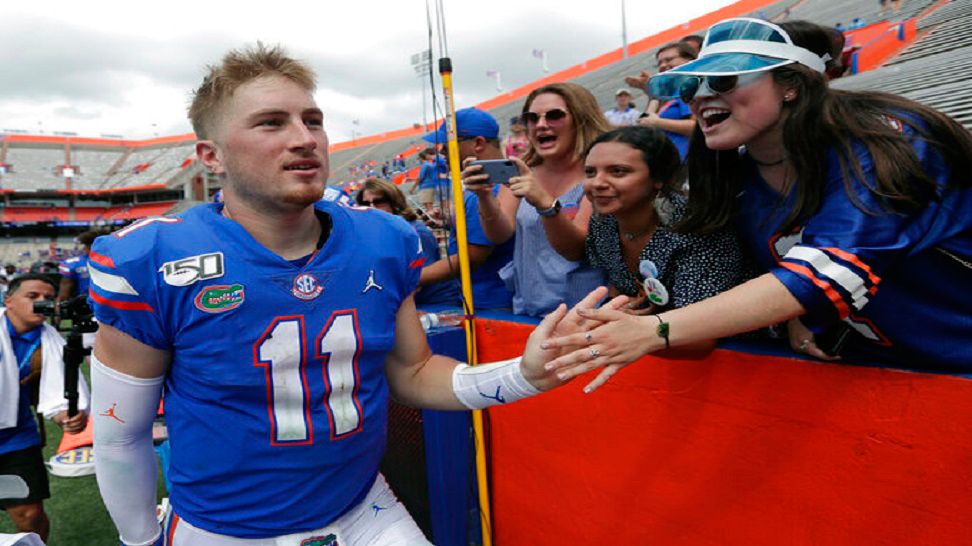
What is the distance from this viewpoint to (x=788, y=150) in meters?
1.44

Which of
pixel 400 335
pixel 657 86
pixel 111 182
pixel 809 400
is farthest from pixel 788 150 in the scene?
pixel 111 182

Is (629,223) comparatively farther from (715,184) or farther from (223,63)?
(223,63)

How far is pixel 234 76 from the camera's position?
158 centimetres

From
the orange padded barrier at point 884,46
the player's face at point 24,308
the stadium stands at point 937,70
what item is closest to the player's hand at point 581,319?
the player's face at point 24,308

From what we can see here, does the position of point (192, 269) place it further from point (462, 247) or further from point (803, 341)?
point (803, 341)

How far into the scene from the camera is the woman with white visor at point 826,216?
4.16 ft

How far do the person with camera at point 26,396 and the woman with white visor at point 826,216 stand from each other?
125 inches

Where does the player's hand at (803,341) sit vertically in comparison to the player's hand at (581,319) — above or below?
below

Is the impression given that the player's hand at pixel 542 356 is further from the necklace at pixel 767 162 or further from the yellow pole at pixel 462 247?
the yellow pole at pixel 462 247

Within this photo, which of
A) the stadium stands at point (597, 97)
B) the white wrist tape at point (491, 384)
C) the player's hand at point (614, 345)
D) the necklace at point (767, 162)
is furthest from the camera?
the stadium stands at point (597, 97)

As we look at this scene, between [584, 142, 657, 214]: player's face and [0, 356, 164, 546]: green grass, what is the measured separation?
3.74 m

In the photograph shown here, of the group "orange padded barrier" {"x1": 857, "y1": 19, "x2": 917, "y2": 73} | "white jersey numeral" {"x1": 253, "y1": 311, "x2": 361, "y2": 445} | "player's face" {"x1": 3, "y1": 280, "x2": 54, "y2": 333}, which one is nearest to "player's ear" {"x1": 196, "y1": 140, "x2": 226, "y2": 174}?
"white jersey numeral" {"x1": 253, "y1": 311, "x2": 361, "y2": 445}

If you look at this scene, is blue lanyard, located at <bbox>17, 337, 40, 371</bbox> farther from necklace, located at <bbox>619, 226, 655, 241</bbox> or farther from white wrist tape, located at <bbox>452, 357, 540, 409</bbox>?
necklace, located at <bbox>619, 226, 655, 241</bbox>

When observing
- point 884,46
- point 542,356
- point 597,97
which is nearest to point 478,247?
point 542,356
